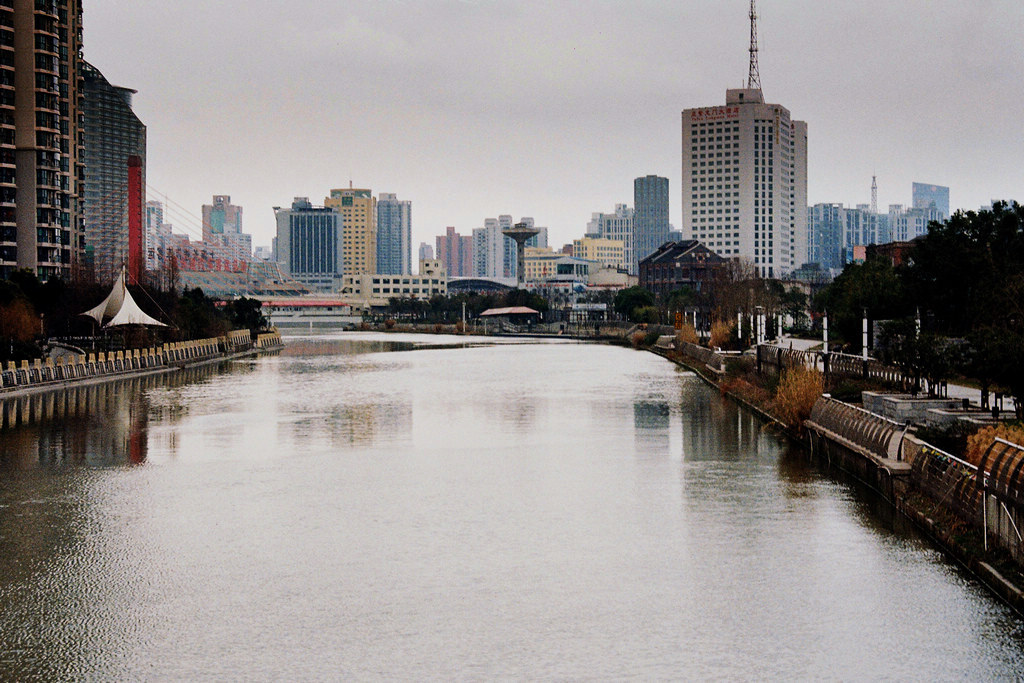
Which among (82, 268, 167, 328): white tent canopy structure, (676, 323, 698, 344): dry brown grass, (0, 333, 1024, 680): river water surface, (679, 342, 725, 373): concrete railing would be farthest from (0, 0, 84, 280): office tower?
(0, 333, 1024, 680): river water surface

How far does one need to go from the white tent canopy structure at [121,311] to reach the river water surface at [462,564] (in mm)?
30323

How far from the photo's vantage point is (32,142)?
81312 mm

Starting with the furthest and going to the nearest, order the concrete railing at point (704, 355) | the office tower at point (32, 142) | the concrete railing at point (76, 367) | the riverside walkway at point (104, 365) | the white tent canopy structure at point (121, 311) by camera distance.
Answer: the office tower at point (32, 142) < the white tent canopy structure at point (121, 311) < the concrete railing at point (704, 355) < the riverside walkway at point (104, 365) < the concrete railing at point (76, 367)

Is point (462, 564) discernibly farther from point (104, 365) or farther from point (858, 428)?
point (104, 365)

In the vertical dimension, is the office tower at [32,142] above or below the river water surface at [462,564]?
above

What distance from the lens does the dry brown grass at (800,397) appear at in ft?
88.0

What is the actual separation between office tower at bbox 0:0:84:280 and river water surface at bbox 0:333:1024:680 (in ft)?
199

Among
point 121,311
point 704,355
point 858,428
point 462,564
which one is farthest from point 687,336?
point 462,564

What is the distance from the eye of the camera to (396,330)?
150m

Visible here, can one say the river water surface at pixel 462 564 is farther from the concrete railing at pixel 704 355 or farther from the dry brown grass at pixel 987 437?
the concrete railing at pixel 704 355

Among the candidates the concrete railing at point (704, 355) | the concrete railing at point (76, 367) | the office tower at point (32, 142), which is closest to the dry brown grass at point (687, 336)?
the concrete railing at point (704, 355)

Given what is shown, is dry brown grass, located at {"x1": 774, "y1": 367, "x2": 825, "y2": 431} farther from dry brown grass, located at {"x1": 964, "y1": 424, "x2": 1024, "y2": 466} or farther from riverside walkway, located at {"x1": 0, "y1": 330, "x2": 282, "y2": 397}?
riverside walkway, located at {"x1": 0, "y1": 330, "x2": 282, "y2": 397}

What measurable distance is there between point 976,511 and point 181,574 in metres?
9.67

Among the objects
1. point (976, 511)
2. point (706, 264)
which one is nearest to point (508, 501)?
point (976, 511)
